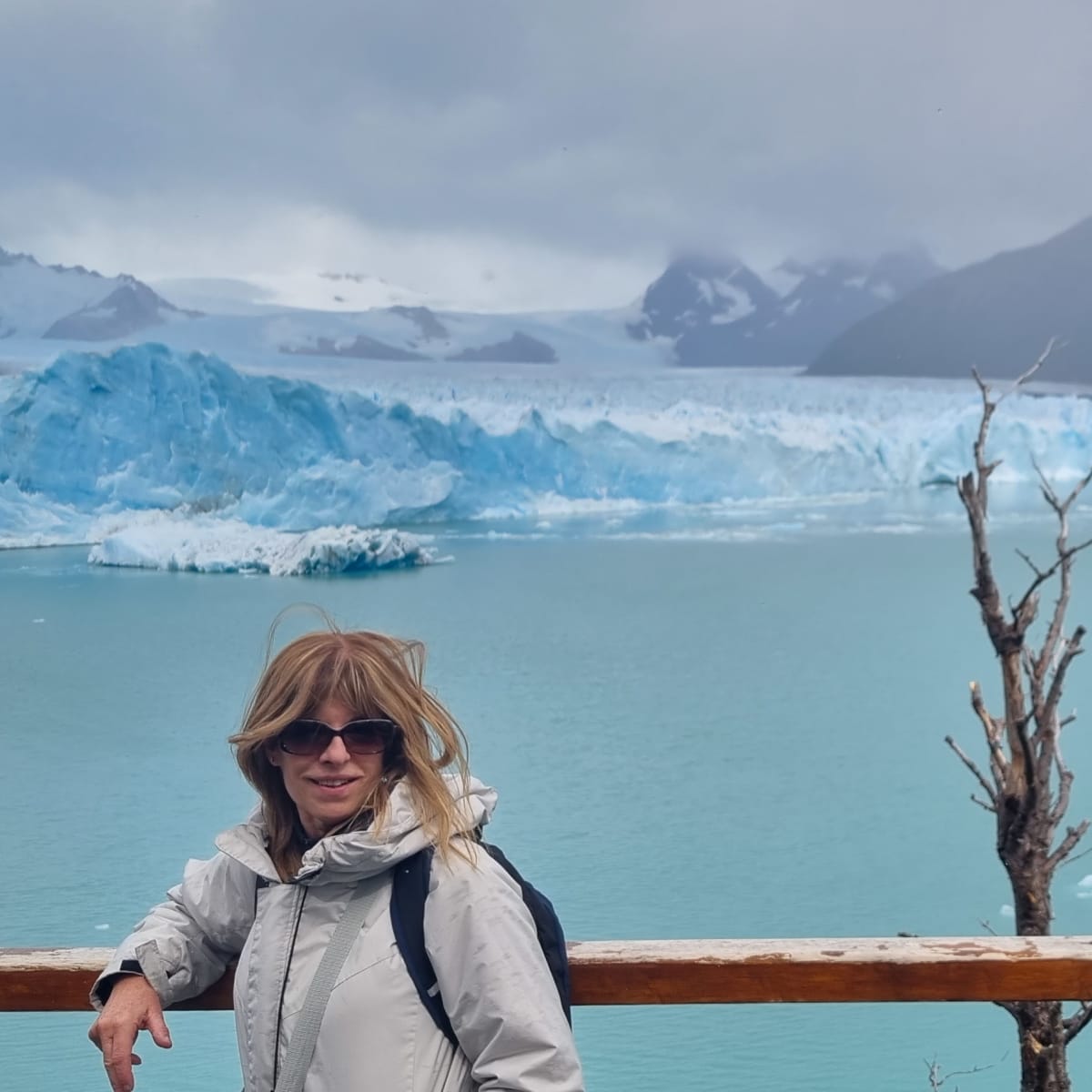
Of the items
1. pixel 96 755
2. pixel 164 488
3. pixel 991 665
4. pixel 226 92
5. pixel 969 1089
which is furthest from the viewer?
pixel 226 92

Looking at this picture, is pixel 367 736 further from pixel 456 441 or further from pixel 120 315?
pixel 120 315

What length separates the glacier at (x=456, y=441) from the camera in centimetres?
798

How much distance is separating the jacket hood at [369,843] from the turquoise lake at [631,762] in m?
2.08

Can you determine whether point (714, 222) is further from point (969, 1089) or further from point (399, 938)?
point (399, 938)

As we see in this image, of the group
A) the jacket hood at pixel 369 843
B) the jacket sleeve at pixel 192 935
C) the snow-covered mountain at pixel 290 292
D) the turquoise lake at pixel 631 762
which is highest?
the snow-covered mountain at pixel 290 292

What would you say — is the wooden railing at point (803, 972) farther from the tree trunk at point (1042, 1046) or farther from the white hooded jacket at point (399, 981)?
the tree trunk at point (1042, 1046)

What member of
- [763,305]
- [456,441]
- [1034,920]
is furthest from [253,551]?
[1034,920]

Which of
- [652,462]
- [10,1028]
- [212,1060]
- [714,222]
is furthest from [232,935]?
[714,222]

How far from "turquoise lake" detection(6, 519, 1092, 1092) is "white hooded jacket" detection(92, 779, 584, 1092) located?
2.08 m

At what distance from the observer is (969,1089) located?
8.68 ft

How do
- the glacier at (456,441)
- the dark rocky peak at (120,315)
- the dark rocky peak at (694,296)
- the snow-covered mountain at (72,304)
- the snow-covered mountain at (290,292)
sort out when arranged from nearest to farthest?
the glacier at (456,441)
the snow-covered mountain at (72,304)
the dark rocky peak at (120,315)
the snow-covered mountain at (290,292)
the dark rocky peak at (694,296)

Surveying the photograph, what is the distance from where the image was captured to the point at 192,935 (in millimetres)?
756

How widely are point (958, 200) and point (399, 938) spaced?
1218 centimetres

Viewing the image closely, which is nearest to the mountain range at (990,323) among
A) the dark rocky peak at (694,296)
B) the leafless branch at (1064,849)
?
the dark rocky peak at (694,296)
